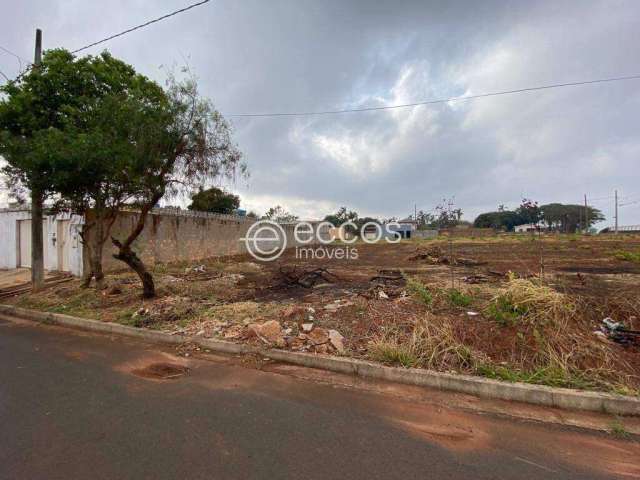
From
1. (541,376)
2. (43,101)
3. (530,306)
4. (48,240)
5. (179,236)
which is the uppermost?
(43,101)

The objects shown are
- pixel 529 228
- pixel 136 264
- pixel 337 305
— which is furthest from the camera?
pixel 529 228

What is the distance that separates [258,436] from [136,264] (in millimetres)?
6264

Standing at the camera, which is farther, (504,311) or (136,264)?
(136,264)

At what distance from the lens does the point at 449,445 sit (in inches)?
104

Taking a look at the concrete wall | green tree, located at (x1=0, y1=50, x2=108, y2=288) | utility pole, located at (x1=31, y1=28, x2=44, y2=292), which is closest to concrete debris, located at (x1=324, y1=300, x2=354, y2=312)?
green tree, located at (x1=0, y1=50, x2=108, y2=288)

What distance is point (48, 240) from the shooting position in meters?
12.2

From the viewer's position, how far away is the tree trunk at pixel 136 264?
293 inches

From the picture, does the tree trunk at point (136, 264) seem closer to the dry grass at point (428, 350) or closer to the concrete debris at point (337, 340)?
the concrete debris at point (337, 340)

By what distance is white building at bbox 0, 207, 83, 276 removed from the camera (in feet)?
38.0

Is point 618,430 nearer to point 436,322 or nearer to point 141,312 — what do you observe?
point 436,322

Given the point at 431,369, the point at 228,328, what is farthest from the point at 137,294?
the point at 431,369

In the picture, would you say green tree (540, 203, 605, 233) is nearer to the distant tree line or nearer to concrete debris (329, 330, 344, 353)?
the distant tree line

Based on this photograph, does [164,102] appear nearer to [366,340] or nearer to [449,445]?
[366,340]

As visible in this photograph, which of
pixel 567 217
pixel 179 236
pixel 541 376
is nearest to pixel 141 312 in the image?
pixel 541 376
